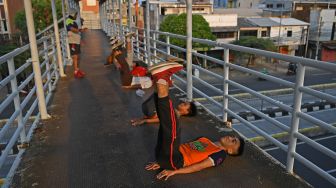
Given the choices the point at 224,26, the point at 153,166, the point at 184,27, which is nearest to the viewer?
the point at 153,166

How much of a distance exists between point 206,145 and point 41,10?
1162 inches

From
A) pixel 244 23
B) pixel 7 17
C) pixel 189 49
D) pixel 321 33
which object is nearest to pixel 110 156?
pixel 189 49

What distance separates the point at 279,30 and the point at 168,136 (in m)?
40.4

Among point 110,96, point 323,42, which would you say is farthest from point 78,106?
point 323,42

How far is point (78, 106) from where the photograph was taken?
5.92m

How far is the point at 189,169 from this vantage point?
3.24 m

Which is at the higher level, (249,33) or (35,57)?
(35,57)

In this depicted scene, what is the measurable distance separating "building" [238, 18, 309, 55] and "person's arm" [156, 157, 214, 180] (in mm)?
38081

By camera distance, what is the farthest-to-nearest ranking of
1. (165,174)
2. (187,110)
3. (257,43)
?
(257,43) → (187,110) → (165,174)

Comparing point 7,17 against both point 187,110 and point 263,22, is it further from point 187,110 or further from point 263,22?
point 187,110

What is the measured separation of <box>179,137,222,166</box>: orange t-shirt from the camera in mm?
3287

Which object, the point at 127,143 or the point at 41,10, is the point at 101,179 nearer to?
the point at 127,143

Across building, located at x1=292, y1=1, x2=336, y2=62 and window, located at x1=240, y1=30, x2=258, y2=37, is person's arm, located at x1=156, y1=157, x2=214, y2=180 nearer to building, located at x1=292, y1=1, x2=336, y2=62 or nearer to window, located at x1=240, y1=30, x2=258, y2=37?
window, located at x1=240, y1=30, x2=258, y2=37

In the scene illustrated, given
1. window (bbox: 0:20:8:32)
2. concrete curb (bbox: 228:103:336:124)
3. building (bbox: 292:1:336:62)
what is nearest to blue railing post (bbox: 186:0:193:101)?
concrete curb (bbox: 228:103:336:124)
